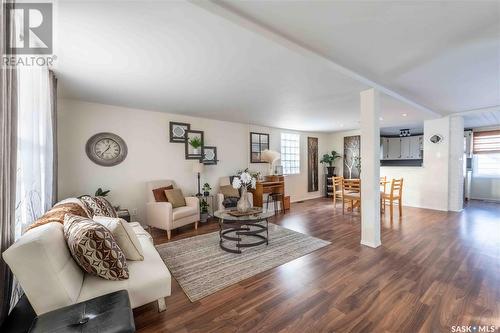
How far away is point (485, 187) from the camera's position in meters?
6.41

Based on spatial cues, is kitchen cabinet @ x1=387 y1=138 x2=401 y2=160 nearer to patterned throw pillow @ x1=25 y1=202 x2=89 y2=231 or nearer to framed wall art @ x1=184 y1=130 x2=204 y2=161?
framed wall art @ x1=184 y1=130 x2=204 y2=161

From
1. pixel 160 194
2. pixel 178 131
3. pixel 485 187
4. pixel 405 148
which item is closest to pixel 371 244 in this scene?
pixel 160 194

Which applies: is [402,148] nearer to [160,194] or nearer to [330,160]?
[330,160]

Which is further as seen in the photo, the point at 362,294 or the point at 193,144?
the point at 193,144

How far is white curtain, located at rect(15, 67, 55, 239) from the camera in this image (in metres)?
1.76

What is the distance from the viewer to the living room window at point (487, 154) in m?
6.20

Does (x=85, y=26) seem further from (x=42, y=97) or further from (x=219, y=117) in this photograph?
(x=219, y=117)

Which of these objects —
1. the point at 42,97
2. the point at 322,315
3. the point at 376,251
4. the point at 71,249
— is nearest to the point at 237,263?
the point at 322,315

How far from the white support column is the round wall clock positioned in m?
4.19

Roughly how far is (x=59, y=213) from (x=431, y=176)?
7.35 m

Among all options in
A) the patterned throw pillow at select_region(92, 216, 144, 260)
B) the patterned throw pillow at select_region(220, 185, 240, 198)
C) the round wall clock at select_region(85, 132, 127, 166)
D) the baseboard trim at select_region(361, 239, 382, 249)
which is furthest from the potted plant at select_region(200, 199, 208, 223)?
the baseboard trim at select_region(361, 239, 382, 249)

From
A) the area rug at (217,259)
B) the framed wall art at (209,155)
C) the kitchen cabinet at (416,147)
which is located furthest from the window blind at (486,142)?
the framed wall art at (209,155)

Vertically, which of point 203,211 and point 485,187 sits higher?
point 485,187

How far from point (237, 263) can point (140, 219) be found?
252 cm
